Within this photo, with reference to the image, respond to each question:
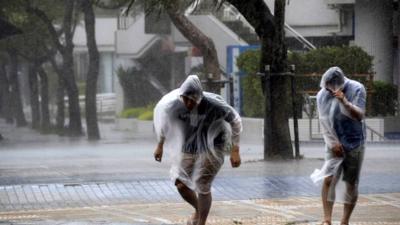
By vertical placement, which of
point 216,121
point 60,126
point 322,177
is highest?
point 216,121

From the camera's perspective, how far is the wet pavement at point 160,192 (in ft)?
38.8

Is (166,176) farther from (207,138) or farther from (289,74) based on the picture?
(207,138)

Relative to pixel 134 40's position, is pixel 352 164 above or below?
below

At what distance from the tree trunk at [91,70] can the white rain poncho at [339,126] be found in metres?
24.8

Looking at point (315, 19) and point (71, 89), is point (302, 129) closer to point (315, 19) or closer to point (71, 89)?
point (315, 19)

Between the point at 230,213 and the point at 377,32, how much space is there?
1922 cm

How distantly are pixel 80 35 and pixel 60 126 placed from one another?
69.1 ft

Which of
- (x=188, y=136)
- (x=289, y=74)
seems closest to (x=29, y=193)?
(x=188, y=136)

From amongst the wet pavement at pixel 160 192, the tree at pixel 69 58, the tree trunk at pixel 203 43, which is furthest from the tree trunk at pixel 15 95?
the wet pavement at pixel 160 192

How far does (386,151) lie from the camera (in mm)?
21797

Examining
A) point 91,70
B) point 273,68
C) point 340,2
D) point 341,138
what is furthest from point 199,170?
point 91,70

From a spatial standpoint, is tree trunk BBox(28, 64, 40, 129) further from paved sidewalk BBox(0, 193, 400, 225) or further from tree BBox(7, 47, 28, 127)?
paved sidewalk BBox(0, 193, 400, 225)

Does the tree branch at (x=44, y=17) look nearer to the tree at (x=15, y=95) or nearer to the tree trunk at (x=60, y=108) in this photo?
the tree trunk at (x=60, y=108)

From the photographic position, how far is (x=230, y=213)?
→ 475 inches
